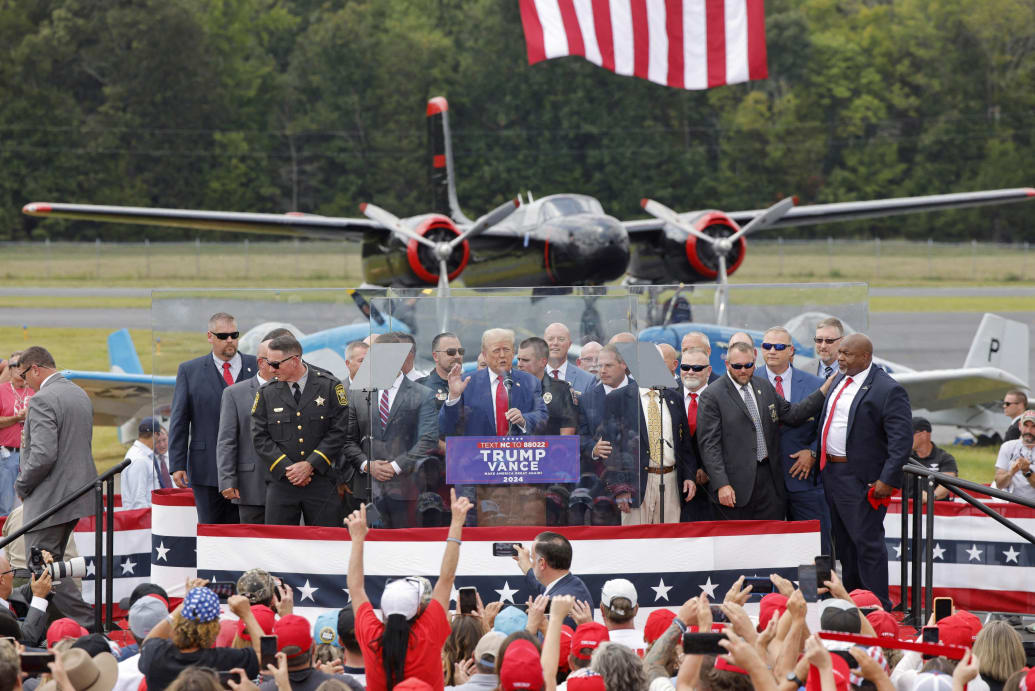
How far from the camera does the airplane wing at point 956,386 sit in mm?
17938

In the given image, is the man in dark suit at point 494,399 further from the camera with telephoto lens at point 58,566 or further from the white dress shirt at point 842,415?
the camera with telephoto lens at point 58,566

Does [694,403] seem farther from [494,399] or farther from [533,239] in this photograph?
[533,239]

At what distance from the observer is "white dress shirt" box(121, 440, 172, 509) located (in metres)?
10.2

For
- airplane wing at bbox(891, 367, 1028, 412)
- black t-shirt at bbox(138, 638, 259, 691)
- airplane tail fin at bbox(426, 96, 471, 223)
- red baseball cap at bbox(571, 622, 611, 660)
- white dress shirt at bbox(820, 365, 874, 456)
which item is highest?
airplane tail fin at bbox(426, 96, 471, 223)

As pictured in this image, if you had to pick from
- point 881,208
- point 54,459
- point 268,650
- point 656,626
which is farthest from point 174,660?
point 881,208

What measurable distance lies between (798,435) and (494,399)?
2218 millimetres

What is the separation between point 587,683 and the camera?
450cm

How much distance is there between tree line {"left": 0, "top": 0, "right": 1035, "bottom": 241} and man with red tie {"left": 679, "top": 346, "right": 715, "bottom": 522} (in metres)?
51.0

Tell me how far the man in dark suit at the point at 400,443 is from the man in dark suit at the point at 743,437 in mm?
Answer: 1826

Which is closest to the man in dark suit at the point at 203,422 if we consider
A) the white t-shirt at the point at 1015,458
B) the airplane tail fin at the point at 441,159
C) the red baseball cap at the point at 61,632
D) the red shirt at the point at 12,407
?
the red baseball cap at the point at 61,632

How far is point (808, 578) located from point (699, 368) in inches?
107

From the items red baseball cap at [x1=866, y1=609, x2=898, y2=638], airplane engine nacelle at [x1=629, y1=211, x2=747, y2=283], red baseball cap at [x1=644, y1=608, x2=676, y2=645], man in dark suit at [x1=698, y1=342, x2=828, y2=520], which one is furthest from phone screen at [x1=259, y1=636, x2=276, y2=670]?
airplane engine nacelle at [x1=629, y1=211, x2=747, y2=283]

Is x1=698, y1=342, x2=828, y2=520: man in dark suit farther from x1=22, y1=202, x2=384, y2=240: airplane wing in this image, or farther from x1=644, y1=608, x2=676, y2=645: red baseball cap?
x1=22, y1=202, x2=384, y2=240: airplane wing

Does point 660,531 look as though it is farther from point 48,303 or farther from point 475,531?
point 48,303
